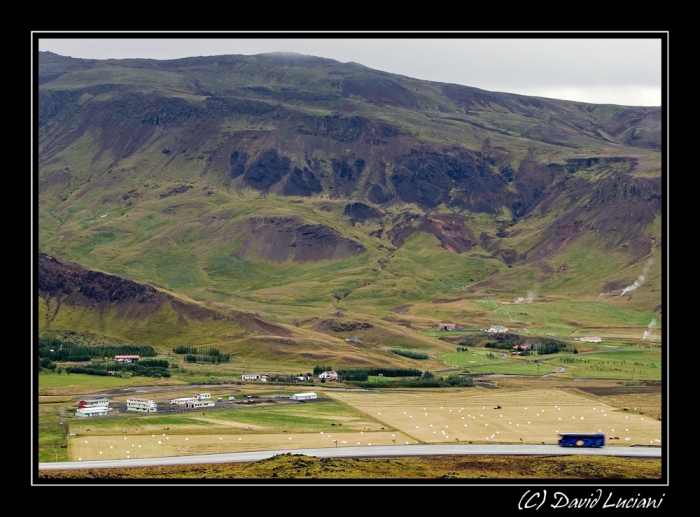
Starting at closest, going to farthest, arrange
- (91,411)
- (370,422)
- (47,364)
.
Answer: (370,422), (91,411), (47,364)

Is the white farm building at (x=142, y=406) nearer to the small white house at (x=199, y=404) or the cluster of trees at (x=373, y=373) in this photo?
the small white house at (x=199, y=404)

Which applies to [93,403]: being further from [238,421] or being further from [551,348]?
[551,348]

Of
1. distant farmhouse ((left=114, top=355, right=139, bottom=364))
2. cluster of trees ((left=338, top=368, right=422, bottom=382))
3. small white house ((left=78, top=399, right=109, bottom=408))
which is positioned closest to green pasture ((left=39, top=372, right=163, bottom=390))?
distant farmhouse ((left=114, top=355, right=139, bottom=364))

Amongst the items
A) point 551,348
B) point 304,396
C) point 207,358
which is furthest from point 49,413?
point 551,348

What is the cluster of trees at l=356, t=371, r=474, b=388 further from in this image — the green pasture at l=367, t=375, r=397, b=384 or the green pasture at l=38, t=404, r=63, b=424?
the green pasture at l=38, t=404, r=63, b=424
